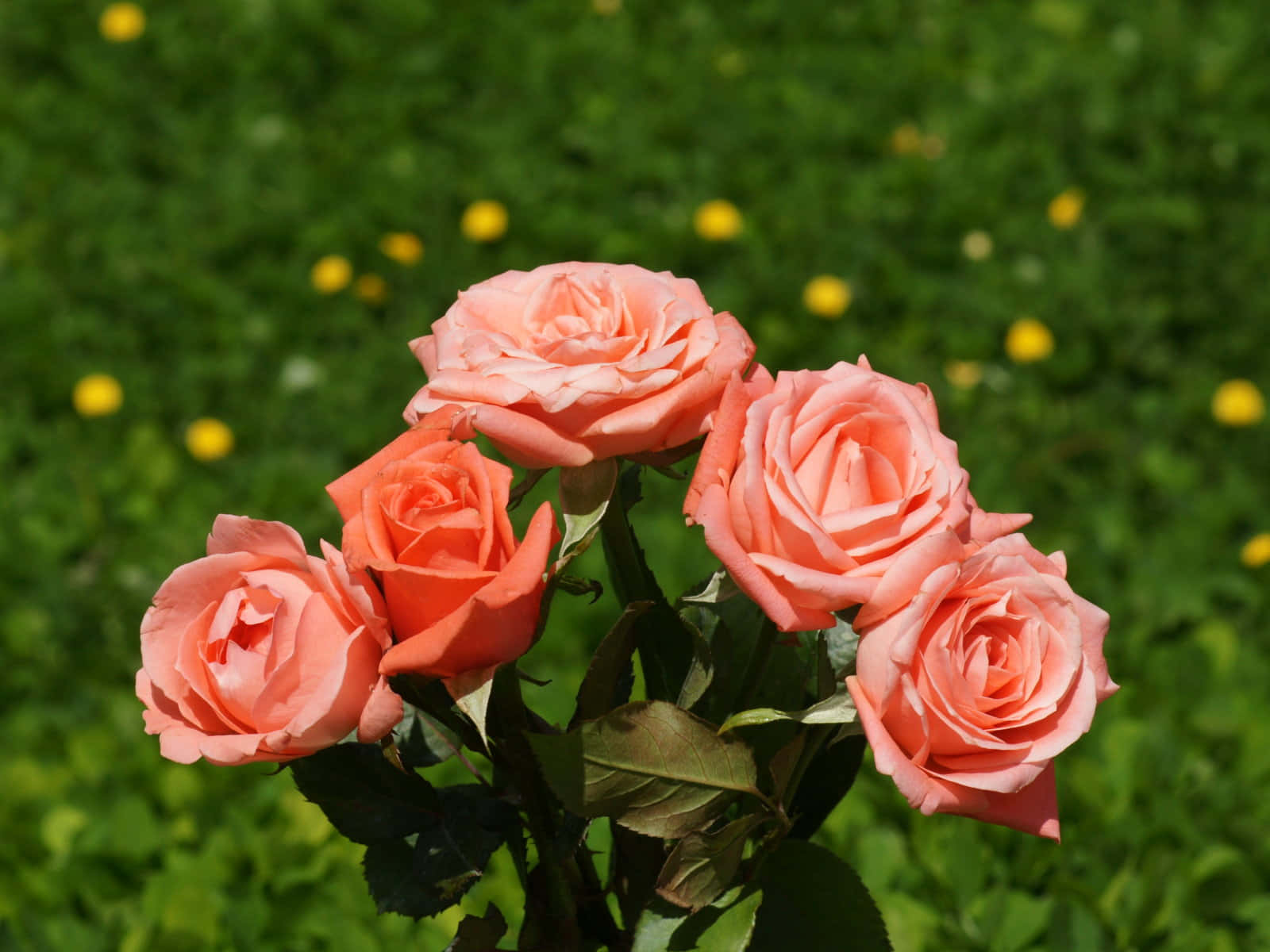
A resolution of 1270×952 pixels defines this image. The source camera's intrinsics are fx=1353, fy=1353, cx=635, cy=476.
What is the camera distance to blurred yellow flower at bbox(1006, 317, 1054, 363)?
2480mm

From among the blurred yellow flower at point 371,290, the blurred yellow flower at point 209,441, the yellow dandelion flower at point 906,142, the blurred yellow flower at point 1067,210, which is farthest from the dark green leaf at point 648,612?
the yellow dandelion flower at point 906,142

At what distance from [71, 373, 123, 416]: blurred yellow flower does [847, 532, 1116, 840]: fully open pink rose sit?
1962mm

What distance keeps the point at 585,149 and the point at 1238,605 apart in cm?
166

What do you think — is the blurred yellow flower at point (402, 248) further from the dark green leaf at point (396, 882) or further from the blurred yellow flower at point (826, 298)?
the dark green leaf at point (396, 882)

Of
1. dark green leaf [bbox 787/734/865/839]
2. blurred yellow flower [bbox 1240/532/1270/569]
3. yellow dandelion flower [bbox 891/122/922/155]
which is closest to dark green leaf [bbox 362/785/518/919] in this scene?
dark green leaf [bbox 787/734/865/839]

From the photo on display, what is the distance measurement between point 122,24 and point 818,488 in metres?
3.03

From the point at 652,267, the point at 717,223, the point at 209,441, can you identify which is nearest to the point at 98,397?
the point at 209,441

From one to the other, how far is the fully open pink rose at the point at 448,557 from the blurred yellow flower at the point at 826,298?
1.80m

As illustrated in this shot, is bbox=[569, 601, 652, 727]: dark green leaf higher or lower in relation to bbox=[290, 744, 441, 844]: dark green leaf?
higher

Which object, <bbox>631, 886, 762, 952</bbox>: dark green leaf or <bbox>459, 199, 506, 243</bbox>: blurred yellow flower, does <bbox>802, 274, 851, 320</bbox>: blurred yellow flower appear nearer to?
<bbox>459, 199, 506, 243</bbox>: blurred yellow flower

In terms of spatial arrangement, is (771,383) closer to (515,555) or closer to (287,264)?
(515,555)

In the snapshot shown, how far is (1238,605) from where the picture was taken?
209 centimetres

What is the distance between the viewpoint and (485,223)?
107 inches

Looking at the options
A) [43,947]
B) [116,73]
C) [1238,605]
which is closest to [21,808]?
[43,947]
